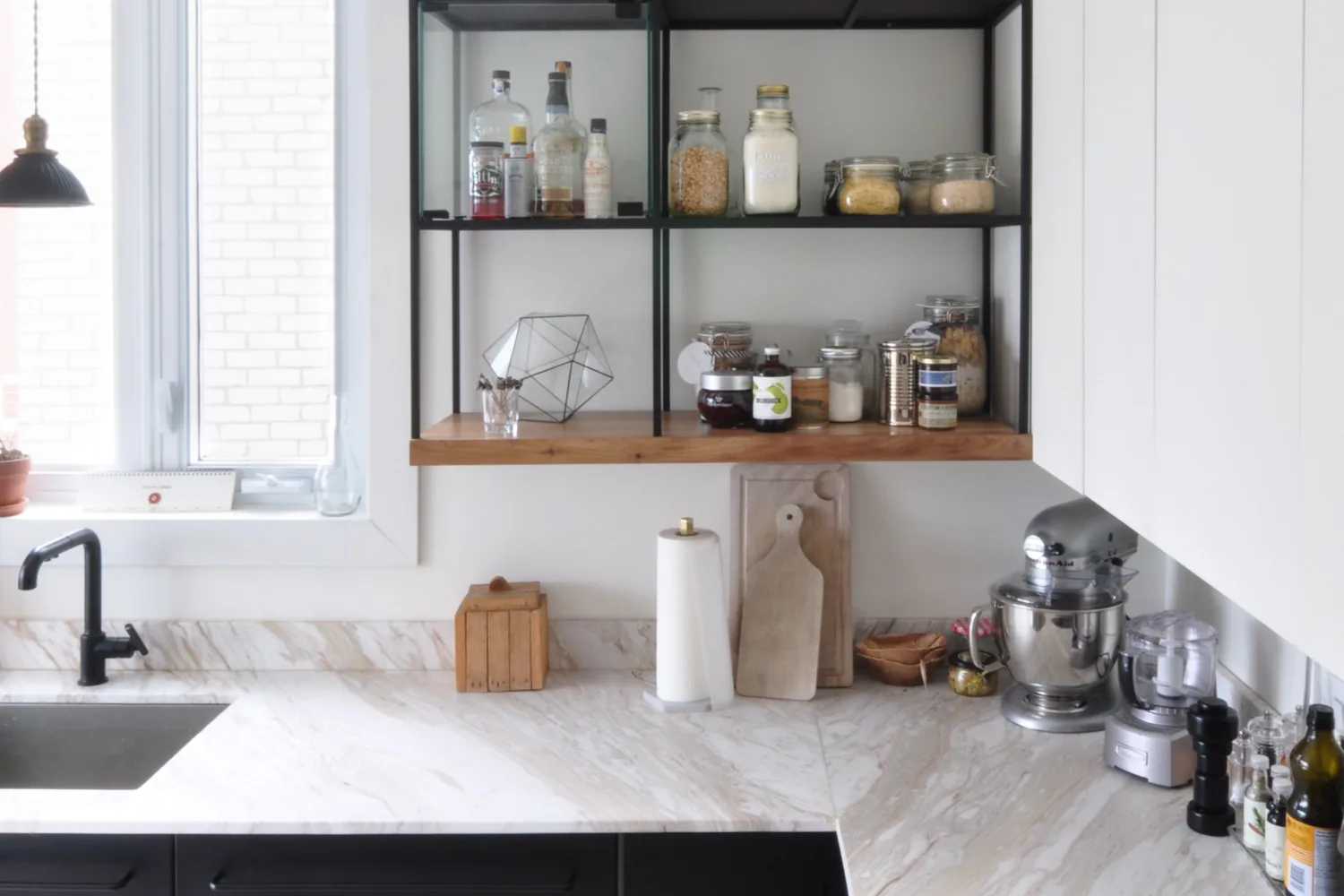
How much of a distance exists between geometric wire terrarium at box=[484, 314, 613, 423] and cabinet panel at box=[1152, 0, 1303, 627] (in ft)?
3.68

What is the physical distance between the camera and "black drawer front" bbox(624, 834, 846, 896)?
1771mm

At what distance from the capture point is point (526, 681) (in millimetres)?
2215

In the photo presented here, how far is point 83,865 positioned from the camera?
5.82ft

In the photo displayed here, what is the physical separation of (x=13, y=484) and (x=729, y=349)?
4.45 ft

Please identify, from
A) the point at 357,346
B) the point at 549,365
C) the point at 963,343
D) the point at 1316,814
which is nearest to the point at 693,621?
the point at 549,365

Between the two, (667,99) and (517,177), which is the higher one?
(667,99)

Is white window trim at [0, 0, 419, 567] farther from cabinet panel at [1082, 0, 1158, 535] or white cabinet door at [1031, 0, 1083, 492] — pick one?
cabinet panel at [1082, 0, 1158, 535]

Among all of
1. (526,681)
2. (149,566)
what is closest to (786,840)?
(526,681)

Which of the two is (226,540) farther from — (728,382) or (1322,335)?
(1322,335)

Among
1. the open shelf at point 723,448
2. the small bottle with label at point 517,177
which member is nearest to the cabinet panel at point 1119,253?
the open shelf at point 723,448

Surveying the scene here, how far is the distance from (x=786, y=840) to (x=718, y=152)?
1.04m

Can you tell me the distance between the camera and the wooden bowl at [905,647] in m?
2.23

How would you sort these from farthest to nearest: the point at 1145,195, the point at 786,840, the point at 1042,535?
the point at 1042,535 → the point at 786,840 → the point at 1145,195

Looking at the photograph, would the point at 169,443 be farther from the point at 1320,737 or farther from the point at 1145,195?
the point at 1320,737
